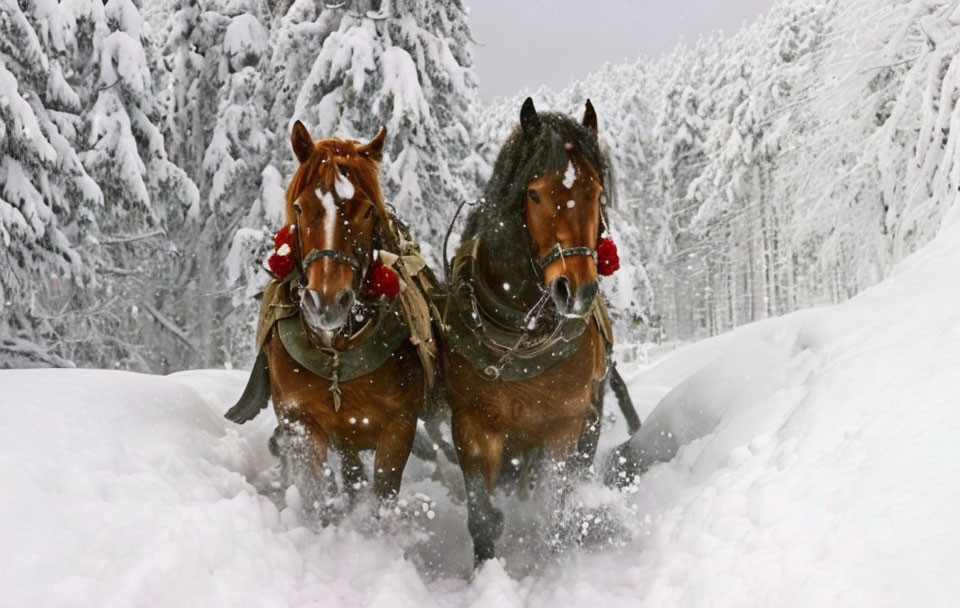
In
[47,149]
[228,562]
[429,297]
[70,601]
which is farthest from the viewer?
[47,149]

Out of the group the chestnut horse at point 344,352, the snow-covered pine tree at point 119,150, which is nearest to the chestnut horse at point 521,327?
the chestnut horse at point 344,352

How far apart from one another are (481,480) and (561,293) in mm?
1245

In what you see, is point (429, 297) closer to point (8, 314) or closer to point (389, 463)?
point (389, 463)

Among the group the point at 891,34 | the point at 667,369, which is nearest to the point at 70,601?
the point at 667,369

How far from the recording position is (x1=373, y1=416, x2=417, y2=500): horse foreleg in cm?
393

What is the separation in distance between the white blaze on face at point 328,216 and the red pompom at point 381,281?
459 mm

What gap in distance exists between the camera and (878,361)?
295 cm

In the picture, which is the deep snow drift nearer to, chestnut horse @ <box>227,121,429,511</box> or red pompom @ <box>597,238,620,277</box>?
chestnut horse @ <box>227,121,429,511</box>

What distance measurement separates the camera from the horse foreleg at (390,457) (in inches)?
155

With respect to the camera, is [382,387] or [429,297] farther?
[429,297]

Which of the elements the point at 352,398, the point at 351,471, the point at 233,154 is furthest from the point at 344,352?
the point at 233,154

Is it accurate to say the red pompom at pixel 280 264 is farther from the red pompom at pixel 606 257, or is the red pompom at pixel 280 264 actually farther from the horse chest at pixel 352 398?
the red pompom at pixel 606 257

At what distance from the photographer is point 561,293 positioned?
3299mm

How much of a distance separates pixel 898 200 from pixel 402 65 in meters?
8.51
